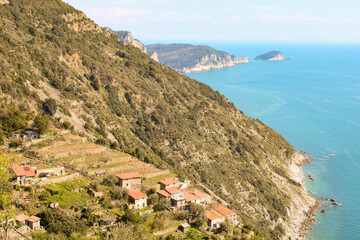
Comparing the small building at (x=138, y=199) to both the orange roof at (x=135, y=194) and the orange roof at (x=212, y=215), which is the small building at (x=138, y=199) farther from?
the orange roof at (x=212, y=215)

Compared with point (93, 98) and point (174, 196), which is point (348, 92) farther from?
point (174, 196)

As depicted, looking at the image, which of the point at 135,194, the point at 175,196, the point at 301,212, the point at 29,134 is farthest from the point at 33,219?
the point at 301,212

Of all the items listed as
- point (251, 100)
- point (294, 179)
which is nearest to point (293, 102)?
point (251, 100)

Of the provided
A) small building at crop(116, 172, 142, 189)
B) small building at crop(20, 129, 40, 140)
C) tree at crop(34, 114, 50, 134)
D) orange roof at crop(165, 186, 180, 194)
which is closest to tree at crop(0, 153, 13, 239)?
small building at crop(116, 172, 142, 189)

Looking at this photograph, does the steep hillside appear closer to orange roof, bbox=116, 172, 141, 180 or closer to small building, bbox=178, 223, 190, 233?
orange roof, bbox=116, 172, 141, 180

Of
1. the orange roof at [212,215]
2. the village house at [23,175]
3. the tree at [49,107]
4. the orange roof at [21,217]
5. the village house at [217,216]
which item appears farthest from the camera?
the tree at [49,107]

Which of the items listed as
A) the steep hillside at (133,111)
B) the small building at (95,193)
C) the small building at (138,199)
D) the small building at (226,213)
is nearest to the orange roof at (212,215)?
the small building at (226,213)

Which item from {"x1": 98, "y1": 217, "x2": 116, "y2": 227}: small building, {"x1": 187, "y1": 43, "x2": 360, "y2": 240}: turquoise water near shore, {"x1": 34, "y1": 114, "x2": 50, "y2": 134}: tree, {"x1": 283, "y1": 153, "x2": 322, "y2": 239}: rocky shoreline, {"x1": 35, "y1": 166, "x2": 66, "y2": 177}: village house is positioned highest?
{"x1": 34, "y1": 114, "x2": 50, "y2": 134}: tree
